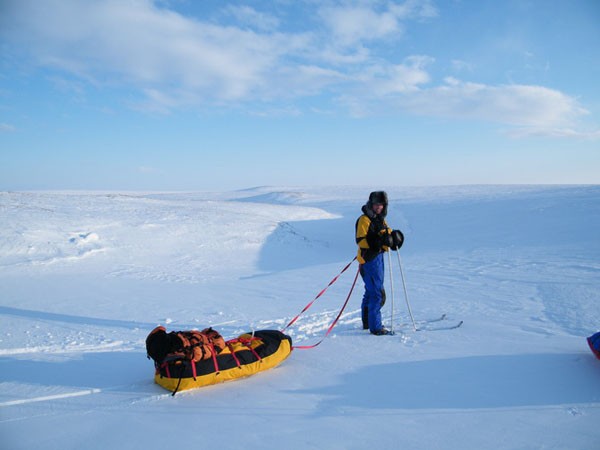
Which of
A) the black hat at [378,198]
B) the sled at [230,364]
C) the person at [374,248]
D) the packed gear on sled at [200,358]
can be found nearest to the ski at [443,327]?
the person at [374,248]

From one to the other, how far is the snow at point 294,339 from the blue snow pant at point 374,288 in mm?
255

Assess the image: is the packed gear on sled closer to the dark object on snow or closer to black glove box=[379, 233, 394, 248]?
black glove box=[379, 233, 394, 248]

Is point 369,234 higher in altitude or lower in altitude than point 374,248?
higher

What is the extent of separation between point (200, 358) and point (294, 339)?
1718 millimetres

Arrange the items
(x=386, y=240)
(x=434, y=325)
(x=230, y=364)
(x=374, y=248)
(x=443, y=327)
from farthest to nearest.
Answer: (x=434, y=325)
(x=443, y=327)
(x=374, y=248)
(x=386, y=240)
(x=230, y=364)

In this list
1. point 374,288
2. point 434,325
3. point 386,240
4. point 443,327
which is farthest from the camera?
point 434,325

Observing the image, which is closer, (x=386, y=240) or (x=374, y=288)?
(x=386, y=240)

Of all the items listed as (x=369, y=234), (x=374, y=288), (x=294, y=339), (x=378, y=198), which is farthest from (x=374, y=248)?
(x=294, y=339)

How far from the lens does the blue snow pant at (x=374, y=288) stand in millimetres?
4910

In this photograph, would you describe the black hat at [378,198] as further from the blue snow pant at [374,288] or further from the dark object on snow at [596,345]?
the dark object on snow at [596,345]

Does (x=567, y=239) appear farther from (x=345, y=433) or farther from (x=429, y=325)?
(x=345, y=433)

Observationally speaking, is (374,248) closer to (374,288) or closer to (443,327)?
(374,288)

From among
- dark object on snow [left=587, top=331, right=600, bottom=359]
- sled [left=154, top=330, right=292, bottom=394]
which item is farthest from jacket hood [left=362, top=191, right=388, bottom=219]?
dark object on snow [left=587, top=331, right=600, bottom=359]

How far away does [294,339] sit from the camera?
4.87m
